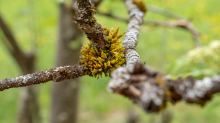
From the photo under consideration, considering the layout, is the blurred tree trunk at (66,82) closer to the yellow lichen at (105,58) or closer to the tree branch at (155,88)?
the yellow lichen at (105,58)

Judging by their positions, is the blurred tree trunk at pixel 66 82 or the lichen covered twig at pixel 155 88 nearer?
the lichen covered twig at pixel 155 88

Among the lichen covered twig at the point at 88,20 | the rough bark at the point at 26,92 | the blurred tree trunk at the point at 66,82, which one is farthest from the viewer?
the rough bark at the point at 26,92

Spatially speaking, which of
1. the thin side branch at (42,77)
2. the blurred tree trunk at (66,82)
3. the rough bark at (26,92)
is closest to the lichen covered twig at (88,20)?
the thin side branch at (42,77)

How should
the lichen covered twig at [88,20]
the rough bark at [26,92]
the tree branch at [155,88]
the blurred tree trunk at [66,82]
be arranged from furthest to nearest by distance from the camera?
the rough bark at [26,92] < the blurred tree trunk at [66,82] < the lichen covered twig at [88,20] < the tree branch at [155,88]

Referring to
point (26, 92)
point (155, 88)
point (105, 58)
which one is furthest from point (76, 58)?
point (155, 88)

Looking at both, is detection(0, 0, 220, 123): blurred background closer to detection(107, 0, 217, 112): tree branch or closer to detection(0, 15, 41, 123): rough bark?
detection(0, 15, 41, 123): rough bark

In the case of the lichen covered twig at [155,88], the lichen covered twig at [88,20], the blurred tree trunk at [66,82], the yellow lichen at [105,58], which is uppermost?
the blurred tree trunk at [66,82]

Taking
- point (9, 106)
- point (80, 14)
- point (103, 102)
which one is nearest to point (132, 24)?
point (80, 14)
